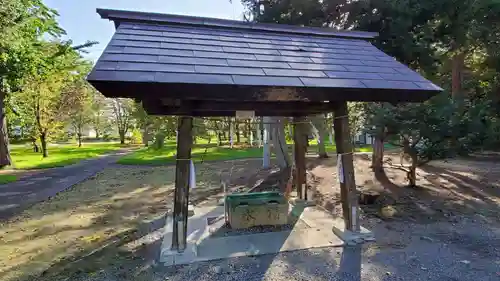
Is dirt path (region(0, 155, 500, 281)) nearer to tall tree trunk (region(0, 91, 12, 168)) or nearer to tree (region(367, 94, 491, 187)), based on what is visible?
tree (region(367, 94, 491, 187))

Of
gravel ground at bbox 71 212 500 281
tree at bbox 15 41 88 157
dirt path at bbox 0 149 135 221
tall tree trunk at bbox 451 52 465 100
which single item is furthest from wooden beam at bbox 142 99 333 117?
tree at bbox 15 41 88 157

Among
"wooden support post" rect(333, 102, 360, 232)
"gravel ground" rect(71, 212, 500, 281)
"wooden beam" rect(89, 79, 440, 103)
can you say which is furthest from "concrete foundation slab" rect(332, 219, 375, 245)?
"wooden beam" rect(89, 79, 440, 103)

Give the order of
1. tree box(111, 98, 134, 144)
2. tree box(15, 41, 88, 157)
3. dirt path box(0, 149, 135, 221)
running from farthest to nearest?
tree box(111, 98, 134, 144) → tree box(15, 41, 88, 157) → dirt path box(0, 149, 135, 221)

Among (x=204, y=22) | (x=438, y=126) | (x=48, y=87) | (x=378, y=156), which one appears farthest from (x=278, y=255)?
(x=48, y=87)

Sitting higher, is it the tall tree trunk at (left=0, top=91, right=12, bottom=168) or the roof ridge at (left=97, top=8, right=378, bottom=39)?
the roof ridge at (left=97, top=8, right=378, bottom=39)

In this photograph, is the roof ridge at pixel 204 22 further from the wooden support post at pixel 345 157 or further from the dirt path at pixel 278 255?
the dirt path at pixel 278 255

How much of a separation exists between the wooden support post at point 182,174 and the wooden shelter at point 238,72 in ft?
0.04

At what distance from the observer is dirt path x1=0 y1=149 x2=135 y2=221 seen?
294 inches

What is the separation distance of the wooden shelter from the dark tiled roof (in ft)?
0.04

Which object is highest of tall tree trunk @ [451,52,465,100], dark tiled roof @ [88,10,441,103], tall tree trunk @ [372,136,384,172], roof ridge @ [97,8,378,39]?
tall tree trunk @ [451,52,465,100]

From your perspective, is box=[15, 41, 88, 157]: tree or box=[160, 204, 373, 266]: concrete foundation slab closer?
box=[160, 204, 373, 266]: concrete foundation slab

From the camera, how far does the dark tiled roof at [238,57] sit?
→ 3.13 meters

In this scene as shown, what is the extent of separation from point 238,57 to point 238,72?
489 millimetres

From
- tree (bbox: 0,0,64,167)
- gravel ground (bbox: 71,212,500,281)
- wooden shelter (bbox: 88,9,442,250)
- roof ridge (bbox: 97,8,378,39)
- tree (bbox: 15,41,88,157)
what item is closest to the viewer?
wooden shelter (bbox: 88,9,442,250)
